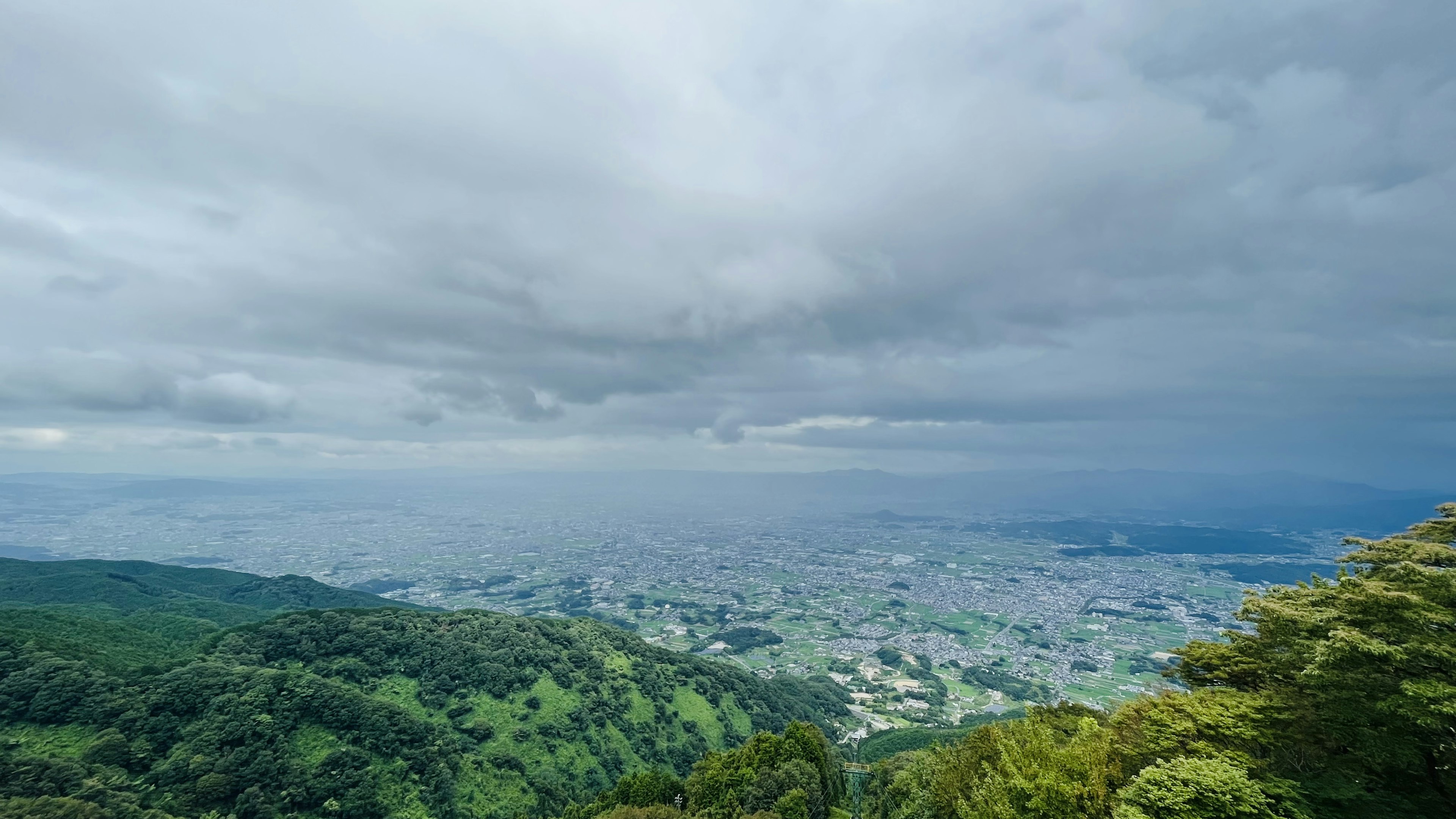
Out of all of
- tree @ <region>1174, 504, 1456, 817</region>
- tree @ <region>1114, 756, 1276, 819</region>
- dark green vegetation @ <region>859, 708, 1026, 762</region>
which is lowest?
dark green vegetation @ <region>859, 708, 1026, 762</region>

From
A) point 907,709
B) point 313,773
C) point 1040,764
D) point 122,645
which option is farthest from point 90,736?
point 907,709

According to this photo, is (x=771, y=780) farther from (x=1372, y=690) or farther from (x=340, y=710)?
(x=340, y=710)

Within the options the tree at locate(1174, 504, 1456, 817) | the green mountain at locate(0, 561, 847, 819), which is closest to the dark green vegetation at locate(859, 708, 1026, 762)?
the green mountain at locate(0, 561, 847, 819)

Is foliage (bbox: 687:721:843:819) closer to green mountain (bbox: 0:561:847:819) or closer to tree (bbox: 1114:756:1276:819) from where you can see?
green mountain (bbox: 0:561:847:819)

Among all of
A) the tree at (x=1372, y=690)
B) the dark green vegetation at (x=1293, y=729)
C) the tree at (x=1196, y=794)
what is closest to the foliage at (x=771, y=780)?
the dark green vegetation at (x=1293, y=729)

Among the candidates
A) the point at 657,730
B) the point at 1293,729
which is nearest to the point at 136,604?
the point at 657,730

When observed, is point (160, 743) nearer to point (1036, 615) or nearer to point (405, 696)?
point (405, 696)

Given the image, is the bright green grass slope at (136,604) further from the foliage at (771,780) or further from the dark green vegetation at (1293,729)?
the dark green vegetation at (1293,729)
